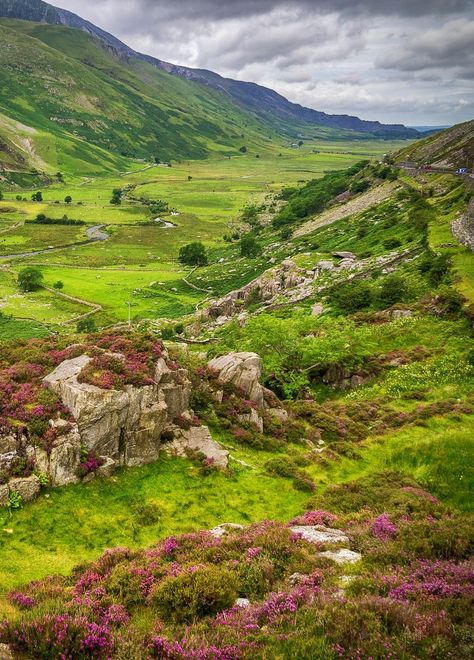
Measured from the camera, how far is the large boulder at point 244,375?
3105cm

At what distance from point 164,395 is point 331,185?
142348 mm

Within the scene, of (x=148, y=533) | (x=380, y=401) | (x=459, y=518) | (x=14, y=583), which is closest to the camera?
(x=14, y=583)

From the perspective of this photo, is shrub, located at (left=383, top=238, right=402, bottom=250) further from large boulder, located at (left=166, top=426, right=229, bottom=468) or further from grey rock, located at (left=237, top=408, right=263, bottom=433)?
large boulder, located at (left=166, top=426, right=229, bottom=468)

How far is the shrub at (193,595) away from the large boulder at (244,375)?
1845 cm

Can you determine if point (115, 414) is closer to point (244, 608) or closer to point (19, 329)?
point (244, 608)

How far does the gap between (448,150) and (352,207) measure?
3662cm

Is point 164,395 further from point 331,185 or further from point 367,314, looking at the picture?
point 331,185

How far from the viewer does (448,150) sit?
124m

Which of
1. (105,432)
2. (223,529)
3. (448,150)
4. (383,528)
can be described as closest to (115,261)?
(448,150)

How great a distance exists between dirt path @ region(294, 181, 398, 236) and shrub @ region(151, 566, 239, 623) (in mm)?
105703

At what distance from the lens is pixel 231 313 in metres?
76.2

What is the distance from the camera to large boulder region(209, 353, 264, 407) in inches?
1222

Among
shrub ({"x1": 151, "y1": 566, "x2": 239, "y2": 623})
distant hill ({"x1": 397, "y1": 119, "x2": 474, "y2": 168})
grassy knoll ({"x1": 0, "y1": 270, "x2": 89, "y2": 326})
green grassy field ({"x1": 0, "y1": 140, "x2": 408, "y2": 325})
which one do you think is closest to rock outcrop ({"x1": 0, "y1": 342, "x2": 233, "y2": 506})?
shrub ({"x1": 151, "y1": 566, "x2": 239, "y2": 623})

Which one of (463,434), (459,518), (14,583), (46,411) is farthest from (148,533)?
(463,434)
